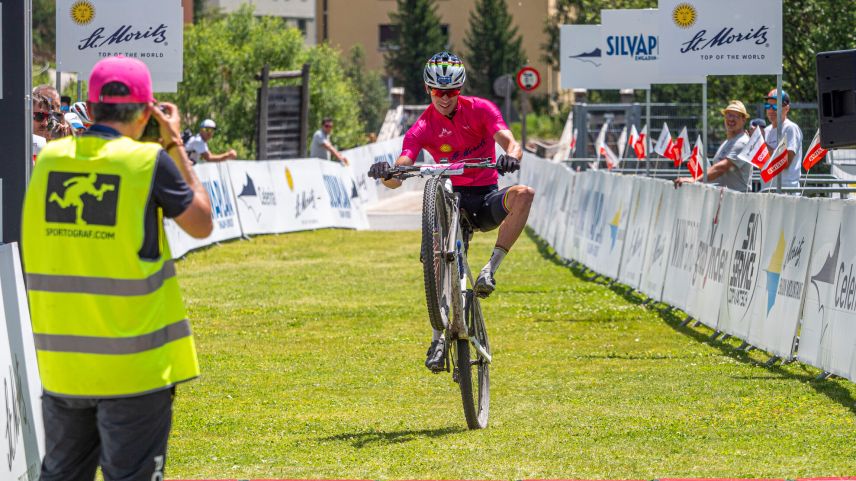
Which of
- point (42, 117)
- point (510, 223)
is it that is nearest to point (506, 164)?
point (510, 223)

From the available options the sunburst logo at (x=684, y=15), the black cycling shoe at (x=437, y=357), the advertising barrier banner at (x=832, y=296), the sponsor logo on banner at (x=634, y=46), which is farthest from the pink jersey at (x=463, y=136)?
the sponsor logo on banner at (x=634, y=46)

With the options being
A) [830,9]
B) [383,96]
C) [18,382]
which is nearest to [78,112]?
[18,382]

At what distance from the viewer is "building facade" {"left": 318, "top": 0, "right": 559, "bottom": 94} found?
10438 centimetres

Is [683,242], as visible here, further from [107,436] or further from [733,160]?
[107,436]

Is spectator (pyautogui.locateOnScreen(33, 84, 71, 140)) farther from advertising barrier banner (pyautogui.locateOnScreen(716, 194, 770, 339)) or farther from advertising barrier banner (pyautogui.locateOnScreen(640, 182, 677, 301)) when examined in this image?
advertising barrier banner (pyautogui.locateOnScreen(640, 182, 677, 301))

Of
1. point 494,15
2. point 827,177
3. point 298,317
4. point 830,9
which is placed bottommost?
point 298,317

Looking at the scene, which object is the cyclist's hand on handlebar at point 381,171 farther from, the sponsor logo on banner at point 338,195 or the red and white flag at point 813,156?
the sponsor logo on banner at point 338,195

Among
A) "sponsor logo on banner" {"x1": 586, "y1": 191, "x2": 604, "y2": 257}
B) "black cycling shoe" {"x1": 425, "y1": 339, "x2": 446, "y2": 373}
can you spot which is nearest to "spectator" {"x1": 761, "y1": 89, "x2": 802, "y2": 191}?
"sponsor logo on banner" {"x1": 586, "y1": 191, "x2": 604, "y2": 257}

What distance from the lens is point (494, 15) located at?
9931 cm

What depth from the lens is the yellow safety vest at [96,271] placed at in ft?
16.4

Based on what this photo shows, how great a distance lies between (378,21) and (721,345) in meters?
95.5

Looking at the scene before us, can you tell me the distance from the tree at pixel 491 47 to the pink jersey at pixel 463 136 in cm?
8952

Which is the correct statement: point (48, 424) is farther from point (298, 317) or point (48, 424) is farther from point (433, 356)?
point (298, 317)

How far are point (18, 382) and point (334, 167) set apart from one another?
24.4 meters
